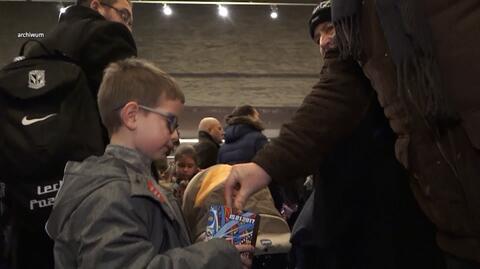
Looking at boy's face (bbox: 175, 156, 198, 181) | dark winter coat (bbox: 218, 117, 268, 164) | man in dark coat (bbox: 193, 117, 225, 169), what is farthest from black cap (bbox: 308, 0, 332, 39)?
boy's face (bbox: 175, 156, 198, 181)

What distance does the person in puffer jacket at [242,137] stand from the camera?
475 centimetres

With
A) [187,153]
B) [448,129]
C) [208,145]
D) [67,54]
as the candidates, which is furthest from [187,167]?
[448,129]

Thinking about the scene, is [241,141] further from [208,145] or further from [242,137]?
[208,145]

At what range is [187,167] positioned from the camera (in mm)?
5492

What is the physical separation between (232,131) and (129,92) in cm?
315

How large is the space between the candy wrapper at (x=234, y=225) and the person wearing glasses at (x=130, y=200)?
1.1 inches

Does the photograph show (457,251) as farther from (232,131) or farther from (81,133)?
(232,131)

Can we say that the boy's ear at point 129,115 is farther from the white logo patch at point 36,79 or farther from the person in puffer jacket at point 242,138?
the person in puffer jacket at point 242,138

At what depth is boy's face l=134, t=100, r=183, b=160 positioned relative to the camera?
1.75m

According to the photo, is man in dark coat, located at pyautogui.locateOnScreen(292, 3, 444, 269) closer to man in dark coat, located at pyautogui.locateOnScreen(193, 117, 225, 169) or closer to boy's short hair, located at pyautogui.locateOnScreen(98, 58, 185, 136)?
boy's short hair, located at pyautogui.locateOnScreen(98, 58, 185, 136)

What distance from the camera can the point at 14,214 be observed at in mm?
1994

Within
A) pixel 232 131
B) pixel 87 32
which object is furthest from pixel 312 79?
pixel 87 32

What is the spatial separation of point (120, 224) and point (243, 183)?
33 centimetres

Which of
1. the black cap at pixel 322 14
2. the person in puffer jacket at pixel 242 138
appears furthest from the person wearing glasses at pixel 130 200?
the person in puffer jacket at pixel 242 138
